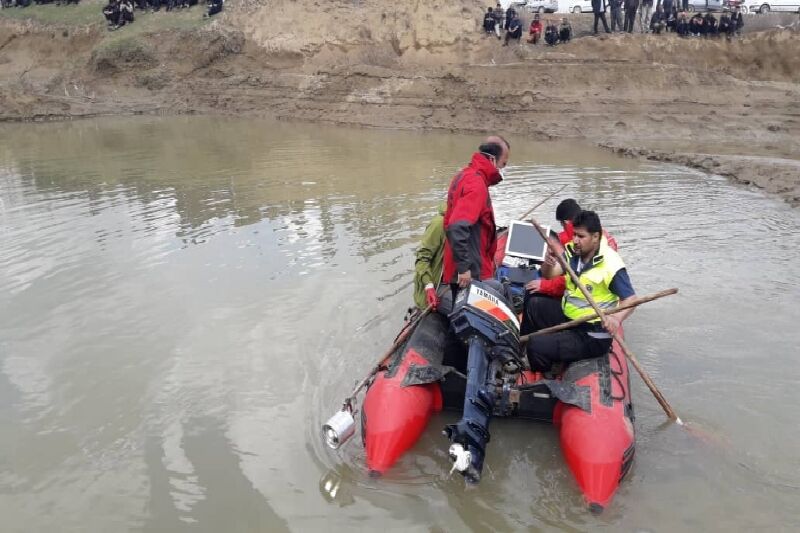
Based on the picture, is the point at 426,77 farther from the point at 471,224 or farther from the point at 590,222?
the point at 590,222

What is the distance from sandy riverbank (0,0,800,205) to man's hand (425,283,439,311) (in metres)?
8.73

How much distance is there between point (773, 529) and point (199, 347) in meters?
4.75

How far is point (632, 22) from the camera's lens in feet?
74.6

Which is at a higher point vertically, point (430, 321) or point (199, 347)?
point (430, 321)

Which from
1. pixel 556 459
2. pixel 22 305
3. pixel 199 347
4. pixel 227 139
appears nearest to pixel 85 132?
pixel 227 139

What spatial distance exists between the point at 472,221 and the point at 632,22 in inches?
802

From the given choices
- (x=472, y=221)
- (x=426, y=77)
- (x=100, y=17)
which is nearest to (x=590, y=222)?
(x=472, y=221)

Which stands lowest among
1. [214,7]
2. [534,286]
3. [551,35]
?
[534,286]

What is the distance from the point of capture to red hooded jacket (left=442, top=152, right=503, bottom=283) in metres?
5.24

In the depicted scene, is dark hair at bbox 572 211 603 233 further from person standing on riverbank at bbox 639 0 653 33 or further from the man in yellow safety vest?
person standing on riverbank at bbox 639 0 653 33

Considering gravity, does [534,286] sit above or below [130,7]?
below

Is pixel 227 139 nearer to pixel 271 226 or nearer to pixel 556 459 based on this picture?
pixel 271 226

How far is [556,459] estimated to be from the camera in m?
4.66

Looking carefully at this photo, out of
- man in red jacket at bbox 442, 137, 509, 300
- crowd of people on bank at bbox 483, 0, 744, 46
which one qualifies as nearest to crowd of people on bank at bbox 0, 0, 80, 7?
crowd of people on bank at bbox 483, 0, 744, 46
